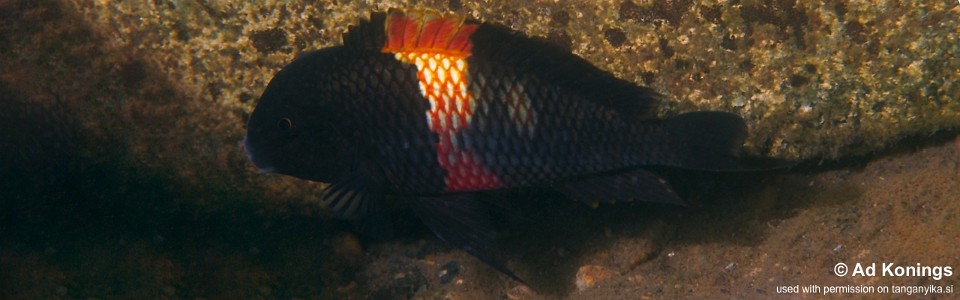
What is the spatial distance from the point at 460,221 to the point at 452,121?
Answer: 1.46ft

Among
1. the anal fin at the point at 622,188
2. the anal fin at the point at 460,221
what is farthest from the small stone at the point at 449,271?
the anal fin at the point at 622,188

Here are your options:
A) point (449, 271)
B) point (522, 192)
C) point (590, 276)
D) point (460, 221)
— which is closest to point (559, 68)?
point (460, 221)

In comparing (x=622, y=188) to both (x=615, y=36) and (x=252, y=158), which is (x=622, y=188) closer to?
(x=615, y=36)

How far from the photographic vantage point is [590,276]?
320cm

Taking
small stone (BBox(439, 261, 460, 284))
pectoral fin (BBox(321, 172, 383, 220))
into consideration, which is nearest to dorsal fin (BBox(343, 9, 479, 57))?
pectoral fin (BBox(321, 172, 383, 220))

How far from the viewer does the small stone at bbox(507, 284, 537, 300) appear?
322 centimetres

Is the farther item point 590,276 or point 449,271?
point 449,271

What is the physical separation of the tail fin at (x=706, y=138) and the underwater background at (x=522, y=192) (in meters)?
0.53

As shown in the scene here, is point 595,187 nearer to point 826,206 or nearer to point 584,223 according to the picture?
point 584,223

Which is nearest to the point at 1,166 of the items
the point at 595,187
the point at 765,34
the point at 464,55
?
the point at 464,55

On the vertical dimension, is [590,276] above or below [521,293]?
above

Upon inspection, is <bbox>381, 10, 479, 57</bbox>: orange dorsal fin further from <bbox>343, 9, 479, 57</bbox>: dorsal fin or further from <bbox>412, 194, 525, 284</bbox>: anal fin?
<bbox>412, 194, 525, 284</bbox>: anal fin

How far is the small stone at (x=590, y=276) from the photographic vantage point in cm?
317

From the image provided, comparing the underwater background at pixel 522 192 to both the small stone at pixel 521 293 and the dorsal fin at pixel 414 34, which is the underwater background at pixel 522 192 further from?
the dorsal fin at pixel 414 34
